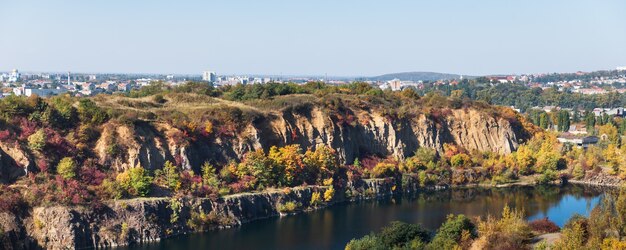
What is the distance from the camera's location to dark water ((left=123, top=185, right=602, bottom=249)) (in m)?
41.4

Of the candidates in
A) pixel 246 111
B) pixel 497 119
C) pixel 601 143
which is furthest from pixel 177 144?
pixel 601 143

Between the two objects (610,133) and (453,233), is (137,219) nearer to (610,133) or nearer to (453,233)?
(453,233)

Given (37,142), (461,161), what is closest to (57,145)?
(37,142)

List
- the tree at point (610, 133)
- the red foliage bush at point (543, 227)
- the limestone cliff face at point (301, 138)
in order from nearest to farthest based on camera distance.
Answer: the red foliage bush at point (543, 227)
the limestone cliff face at point (301, 138)
the tree at point (610, 133)

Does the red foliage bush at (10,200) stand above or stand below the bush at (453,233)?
above

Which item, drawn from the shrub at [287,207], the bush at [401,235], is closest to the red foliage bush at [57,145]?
the shrub at [287,207]

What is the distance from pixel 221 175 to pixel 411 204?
573 inches

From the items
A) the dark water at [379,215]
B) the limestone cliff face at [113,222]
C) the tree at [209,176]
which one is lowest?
the dark water at [379,215]

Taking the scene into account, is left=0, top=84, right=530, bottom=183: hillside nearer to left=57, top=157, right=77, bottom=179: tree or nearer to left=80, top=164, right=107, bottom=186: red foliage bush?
left=80, top=164, right=107, bottom=186: red foliage bush

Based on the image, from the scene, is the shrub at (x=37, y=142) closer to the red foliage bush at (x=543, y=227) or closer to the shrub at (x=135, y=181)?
the shrub at (x=135, y=181)

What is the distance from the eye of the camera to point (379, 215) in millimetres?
49781

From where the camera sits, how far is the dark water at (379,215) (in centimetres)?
4141

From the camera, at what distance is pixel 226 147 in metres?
53.8

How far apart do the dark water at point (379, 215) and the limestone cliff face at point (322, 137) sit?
24.1ft
